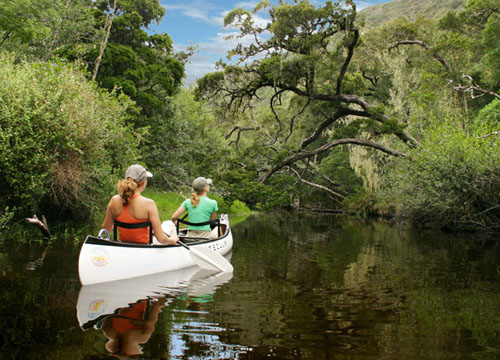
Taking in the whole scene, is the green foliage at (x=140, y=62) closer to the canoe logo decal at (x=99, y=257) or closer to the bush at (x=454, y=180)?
the bush at (x=454, y=180)

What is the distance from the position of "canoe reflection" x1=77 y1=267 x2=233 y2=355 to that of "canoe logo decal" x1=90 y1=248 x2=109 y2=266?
33cm

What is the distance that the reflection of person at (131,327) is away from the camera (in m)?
3.94

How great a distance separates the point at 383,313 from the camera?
549cm

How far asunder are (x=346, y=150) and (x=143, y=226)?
25.5 metres

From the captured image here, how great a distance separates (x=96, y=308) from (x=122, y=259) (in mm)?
1374

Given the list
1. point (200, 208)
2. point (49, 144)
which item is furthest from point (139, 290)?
point (49, 144)

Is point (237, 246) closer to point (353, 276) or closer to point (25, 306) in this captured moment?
point (353, 276)

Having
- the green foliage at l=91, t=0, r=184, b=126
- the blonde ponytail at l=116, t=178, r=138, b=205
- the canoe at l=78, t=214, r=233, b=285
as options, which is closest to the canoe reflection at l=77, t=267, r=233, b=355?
the canoe at l=78, t=214, r=233, b=285

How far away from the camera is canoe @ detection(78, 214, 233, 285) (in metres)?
6.21

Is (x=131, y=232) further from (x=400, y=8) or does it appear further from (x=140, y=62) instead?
(x=400, y=8)

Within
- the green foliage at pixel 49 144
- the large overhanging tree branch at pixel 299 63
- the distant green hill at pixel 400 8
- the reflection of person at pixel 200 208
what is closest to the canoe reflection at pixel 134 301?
the reflection of person at pixel 200 208

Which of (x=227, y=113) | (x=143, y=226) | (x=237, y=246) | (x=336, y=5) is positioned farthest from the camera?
(x=227, y=113)

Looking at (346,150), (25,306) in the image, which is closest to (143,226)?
(25,306)

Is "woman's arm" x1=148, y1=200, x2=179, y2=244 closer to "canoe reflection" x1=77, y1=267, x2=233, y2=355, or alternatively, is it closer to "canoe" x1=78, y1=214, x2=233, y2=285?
"canoe" x1=78, y1=214, x2=233, y2=285
